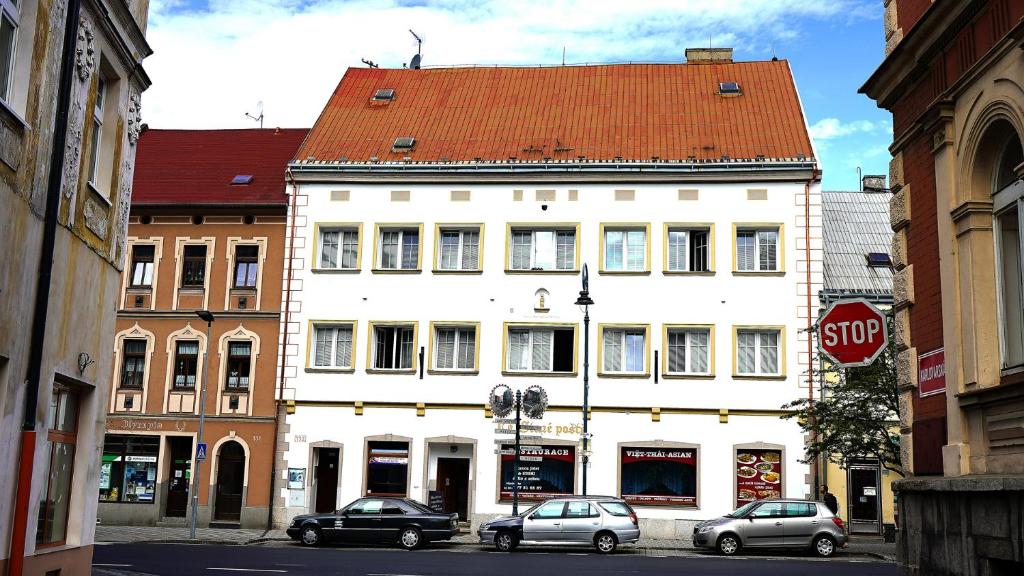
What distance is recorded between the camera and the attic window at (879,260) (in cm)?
3600

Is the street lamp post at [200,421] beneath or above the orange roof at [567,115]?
beneath

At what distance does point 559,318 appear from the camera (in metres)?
32.0

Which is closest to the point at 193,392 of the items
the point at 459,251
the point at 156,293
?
the point at 156,293

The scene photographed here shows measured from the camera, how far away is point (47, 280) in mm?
11625

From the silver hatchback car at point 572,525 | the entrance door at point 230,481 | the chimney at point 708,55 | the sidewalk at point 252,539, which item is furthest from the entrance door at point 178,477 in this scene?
the chimney at point 708,55

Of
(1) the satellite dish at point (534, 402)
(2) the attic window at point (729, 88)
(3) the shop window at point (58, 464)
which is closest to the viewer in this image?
(3) the shop window at point (58, 464)

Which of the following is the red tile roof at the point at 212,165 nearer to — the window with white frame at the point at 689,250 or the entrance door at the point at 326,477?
the entrance door at the point at 326,477

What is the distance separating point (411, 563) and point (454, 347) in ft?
37.5

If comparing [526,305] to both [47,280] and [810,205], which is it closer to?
[810,205]

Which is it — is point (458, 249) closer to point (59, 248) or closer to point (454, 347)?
point (454, 347)

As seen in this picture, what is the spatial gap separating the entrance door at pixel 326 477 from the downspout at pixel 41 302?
21.4 m

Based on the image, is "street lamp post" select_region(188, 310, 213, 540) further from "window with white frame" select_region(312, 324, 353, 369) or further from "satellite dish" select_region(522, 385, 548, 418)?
"satellite dish" select_region(522, 385, 548, 418)

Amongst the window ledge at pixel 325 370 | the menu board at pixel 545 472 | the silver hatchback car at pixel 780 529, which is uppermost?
the window ledge at pixel 325 370

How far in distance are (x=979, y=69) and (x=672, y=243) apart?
69.5ft
